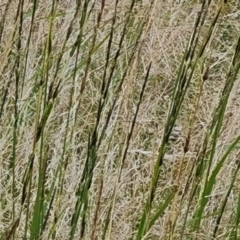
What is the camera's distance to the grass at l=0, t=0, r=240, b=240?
1247 millimetres

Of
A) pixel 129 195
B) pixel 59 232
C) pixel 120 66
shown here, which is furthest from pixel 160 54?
pixel 59 232

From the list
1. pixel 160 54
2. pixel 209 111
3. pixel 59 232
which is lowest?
pixel 59 232

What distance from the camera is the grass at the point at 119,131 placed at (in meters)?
1.25

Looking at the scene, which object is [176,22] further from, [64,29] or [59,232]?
[59,232]

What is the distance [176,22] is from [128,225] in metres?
1.33

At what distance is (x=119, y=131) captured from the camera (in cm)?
225

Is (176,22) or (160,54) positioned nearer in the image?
(160,54)

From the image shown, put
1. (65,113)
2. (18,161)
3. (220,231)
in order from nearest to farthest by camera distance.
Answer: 1. (220,231)
2. (18,161)
3. (65,113)

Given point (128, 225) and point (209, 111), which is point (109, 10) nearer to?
point (209, 111)

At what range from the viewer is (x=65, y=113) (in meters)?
2.00

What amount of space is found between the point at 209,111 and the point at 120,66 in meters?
0.35

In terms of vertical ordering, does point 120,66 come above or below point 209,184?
above

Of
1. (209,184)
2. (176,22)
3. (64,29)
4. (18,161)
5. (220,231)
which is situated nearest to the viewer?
(209,184)

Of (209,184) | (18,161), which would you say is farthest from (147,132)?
(209,184)
